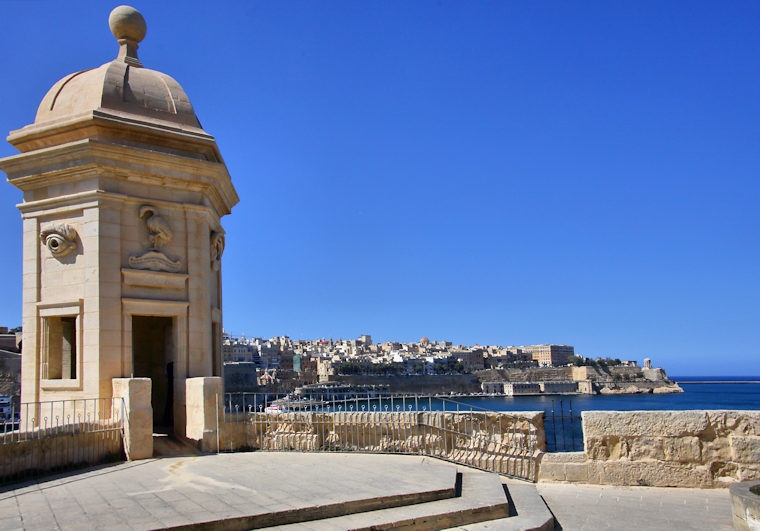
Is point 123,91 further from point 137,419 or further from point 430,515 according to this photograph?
point 430,515

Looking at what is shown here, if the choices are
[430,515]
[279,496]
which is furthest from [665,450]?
[279,496]

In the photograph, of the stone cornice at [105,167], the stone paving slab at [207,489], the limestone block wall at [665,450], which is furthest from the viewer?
the stone cornice at [105,167]

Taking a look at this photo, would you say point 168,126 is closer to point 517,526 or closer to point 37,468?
point 37,468

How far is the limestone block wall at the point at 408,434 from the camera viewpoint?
8953mm

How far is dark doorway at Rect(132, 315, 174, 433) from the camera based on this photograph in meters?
12.4

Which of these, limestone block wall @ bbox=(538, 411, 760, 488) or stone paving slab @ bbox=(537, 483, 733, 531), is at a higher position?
limestone block wall @ bbox=(538, 411, 760, 488)

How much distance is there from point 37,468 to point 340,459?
3.61 meters

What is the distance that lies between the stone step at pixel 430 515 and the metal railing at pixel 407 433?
5.31 feet

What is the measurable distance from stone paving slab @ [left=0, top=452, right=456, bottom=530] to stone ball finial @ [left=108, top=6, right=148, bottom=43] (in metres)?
7.53

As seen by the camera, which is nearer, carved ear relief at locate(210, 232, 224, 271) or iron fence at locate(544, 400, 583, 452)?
iron fence at locate(544, 400, 583, 452)

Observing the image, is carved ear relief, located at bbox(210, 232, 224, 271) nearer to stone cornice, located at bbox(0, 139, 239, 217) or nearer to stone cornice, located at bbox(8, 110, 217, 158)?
stone cornice, located at bbox(0, 139, 239, 217)

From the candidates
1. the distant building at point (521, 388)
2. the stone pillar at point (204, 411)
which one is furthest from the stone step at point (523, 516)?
the distant building at point (521, 388)

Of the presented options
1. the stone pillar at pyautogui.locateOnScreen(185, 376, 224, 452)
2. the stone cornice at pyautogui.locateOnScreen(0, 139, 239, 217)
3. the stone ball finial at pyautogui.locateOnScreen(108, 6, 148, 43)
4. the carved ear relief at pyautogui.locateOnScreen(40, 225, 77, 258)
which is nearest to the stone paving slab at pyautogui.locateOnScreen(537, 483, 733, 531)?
the stone pillar at pyautogui.locateOnScreen(185, 376, 224, 452)

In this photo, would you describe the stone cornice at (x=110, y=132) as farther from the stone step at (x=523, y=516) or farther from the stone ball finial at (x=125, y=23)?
the stone step at (x=523, y=516)
